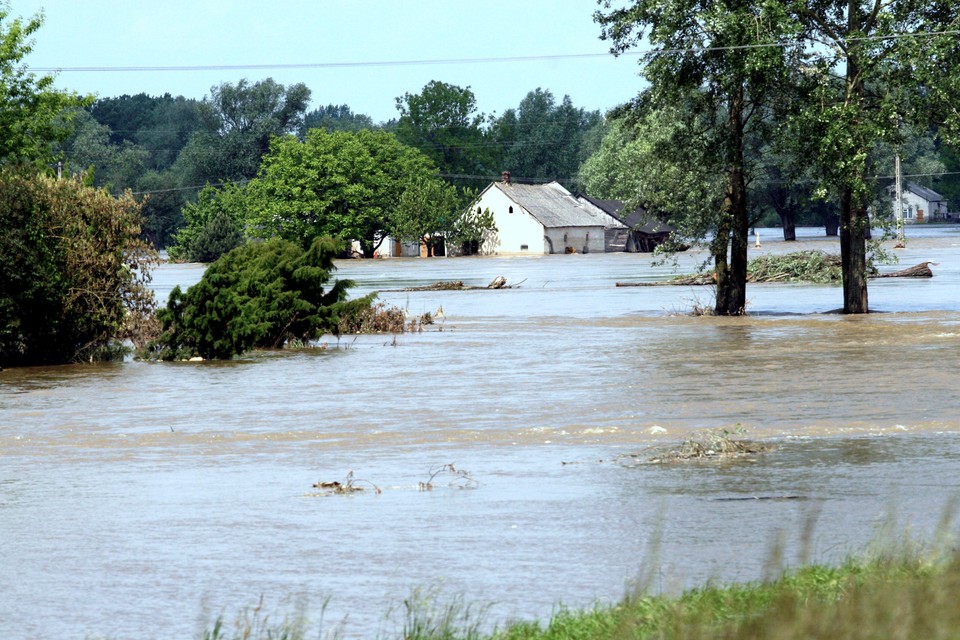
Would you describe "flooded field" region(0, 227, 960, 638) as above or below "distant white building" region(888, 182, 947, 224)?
below

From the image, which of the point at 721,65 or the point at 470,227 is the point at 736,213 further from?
the point at 470,227

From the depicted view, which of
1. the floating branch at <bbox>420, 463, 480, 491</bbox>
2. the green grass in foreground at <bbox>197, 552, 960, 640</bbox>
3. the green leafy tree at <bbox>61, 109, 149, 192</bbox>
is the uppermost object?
the green leafy tree at <bbox>61, 109, 149, 192</bbox>

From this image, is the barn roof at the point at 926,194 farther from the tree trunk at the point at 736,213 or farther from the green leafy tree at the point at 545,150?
the tree trunk at the point at 736,213

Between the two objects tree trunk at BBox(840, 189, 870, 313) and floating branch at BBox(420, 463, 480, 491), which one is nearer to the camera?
floating branch at BBox(420, 463, 480, 491)

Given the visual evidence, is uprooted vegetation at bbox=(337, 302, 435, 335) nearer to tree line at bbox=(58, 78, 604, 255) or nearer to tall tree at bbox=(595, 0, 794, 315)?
tall tree at bbox=(595, 0, 794, 315)

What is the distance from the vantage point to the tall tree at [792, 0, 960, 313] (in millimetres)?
30219

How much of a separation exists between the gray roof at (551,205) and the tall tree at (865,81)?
8228 cm

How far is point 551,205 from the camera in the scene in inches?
4722

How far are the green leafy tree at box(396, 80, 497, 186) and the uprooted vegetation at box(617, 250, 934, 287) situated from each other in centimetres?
9523

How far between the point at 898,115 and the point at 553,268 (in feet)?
170

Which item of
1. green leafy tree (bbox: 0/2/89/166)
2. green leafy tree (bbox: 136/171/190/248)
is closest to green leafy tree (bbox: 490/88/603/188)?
green leafy tree (bbox: 136/171/190/248)

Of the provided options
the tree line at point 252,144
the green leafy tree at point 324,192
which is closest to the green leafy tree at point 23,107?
the green leafy tree at point 324,192

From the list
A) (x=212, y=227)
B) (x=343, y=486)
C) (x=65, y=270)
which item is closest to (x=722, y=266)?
(x=65, y=270)

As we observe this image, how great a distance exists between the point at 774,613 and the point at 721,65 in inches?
1184
